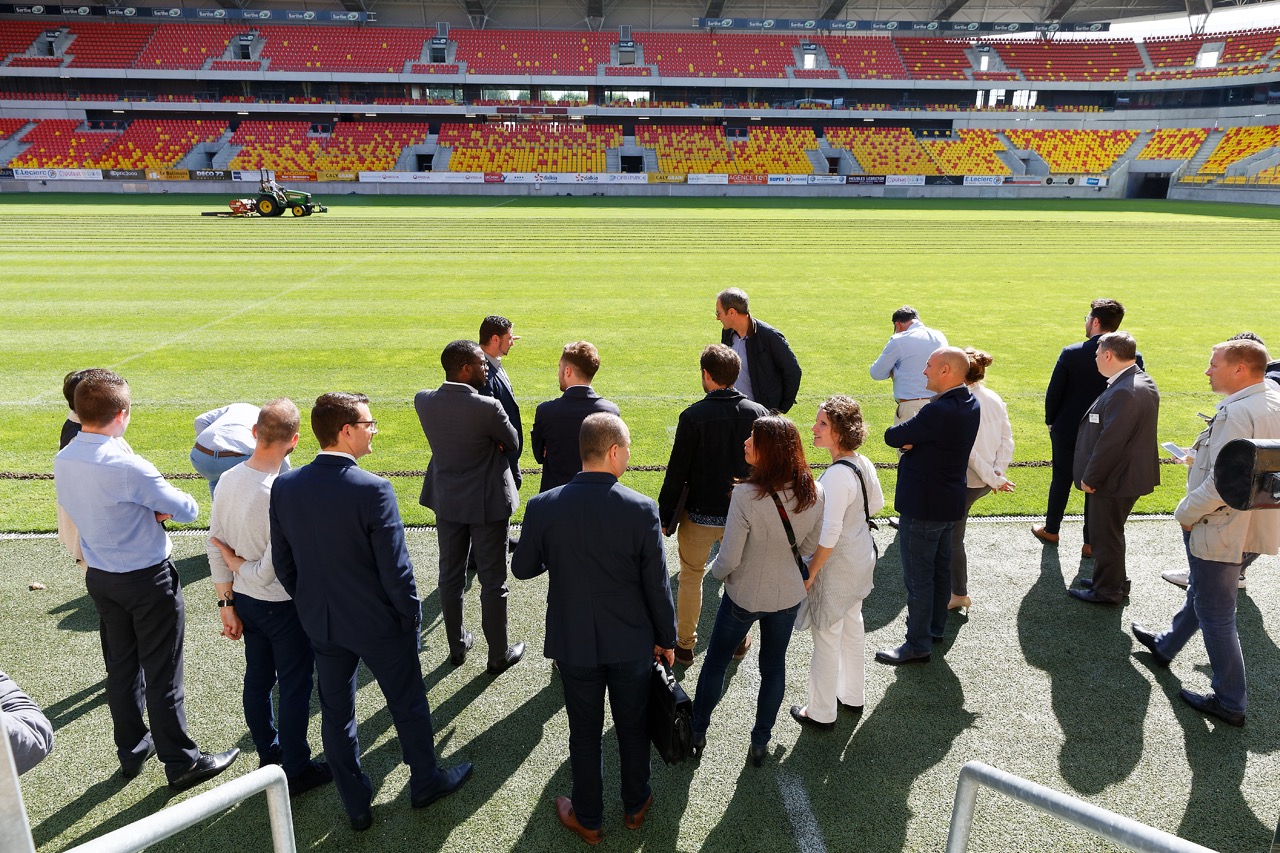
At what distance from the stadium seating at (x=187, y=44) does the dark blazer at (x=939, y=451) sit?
209ft

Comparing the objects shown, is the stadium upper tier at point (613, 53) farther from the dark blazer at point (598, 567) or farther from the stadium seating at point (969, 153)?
the dark blazer at point (598, 567)

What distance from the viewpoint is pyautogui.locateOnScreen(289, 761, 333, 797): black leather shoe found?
3.81 m

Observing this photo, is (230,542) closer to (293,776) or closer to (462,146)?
(293,776)

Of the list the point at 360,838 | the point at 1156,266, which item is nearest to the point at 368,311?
the point at 360,838

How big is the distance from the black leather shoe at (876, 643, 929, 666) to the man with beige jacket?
4.79 feet

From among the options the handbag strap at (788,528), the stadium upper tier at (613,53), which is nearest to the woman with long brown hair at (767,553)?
the handbag strap at (788,528)

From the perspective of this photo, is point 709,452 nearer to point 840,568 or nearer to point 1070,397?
point 840,568

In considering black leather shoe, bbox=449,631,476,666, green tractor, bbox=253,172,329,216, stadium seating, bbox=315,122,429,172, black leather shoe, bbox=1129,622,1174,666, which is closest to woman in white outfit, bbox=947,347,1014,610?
black leather shoe, bbox=1129,622,1174,666

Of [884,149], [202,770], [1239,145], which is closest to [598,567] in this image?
[202,770]

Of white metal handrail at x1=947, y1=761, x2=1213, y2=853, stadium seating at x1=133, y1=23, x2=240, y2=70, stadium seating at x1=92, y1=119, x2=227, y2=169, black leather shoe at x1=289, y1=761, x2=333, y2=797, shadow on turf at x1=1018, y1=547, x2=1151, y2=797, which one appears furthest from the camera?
stadium seating at x1=133, y1=23, x2=240, y2=70

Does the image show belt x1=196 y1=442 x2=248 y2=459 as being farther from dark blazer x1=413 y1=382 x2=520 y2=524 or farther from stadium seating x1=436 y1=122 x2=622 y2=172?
stadium seating x1=436 y1=122 x2=622 y2=172

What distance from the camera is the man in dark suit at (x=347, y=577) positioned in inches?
127

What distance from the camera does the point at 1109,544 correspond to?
550 cm

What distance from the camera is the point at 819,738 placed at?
14.0ft
